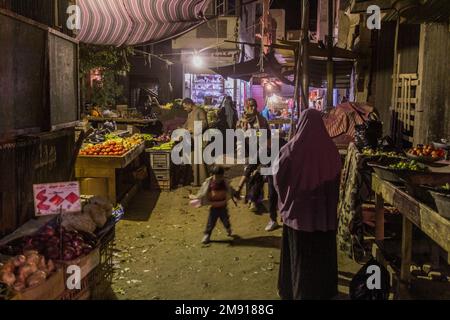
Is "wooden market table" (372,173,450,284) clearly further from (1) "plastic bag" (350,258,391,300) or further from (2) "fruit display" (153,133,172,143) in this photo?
(2) "fruit display" (153,133,172,143)

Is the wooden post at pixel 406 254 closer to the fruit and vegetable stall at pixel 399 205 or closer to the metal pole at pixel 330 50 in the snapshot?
the fruit and vegetable stall at pixel 399 205

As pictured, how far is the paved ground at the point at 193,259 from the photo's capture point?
640cm

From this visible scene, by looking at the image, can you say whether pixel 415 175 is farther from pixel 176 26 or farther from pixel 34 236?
pixel 176 26

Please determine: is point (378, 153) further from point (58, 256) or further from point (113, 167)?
point (113, 167)

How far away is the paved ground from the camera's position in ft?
21.0

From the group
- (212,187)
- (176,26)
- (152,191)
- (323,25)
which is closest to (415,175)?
(212,187)

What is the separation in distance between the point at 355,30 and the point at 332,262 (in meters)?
10.7

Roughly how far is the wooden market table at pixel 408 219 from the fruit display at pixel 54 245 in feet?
11.5

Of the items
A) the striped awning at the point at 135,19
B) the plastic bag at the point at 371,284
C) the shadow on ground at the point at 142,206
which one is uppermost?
the striped awning at the point at 135,19

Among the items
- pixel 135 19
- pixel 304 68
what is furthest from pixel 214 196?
pixel 135 19

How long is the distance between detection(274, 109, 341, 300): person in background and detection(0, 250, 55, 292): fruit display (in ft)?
9.13
